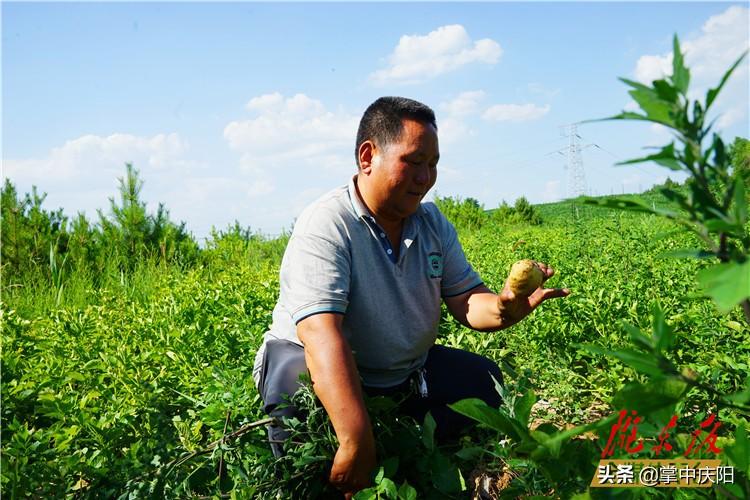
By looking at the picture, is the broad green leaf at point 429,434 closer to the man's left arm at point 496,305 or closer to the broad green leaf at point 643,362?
the man's left arm at point 496,305

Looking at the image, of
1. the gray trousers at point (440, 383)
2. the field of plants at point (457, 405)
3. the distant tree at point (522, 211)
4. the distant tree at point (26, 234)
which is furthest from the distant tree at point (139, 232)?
the distant tree at point (522, 211)

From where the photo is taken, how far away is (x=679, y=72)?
75 cm

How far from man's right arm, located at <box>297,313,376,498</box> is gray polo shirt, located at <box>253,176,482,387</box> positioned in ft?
0.56

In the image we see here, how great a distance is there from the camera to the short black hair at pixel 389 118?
2408 millimetres

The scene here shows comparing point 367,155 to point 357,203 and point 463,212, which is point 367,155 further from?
point 463,212

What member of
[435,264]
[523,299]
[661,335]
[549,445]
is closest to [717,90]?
[661,335]

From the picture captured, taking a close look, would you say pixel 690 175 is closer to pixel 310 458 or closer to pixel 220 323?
pixel 310 458

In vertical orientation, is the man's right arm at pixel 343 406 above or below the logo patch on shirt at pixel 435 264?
below

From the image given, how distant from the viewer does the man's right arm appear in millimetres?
1933

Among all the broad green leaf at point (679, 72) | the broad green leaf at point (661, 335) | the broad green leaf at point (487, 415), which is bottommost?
the broad green leaf at point (487, 415)

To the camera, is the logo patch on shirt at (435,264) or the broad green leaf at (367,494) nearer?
the broad green leaf at (367,494)

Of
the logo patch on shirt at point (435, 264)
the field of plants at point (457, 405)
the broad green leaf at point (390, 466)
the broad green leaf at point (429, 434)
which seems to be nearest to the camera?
the field of plants at point (457, 405)

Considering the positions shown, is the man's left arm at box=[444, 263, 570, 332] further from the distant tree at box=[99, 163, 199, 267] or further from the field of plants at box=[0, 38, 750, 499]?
the distant tree at box=[99, 163, 199, 267]

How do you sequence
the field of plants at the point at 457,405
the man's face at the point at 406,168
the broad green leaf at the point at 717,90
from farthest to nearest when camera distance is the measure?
the man's face at the point at 406,168 < the field of plants at the point at 457,405 < the broad green leaf at the point at 717,90
